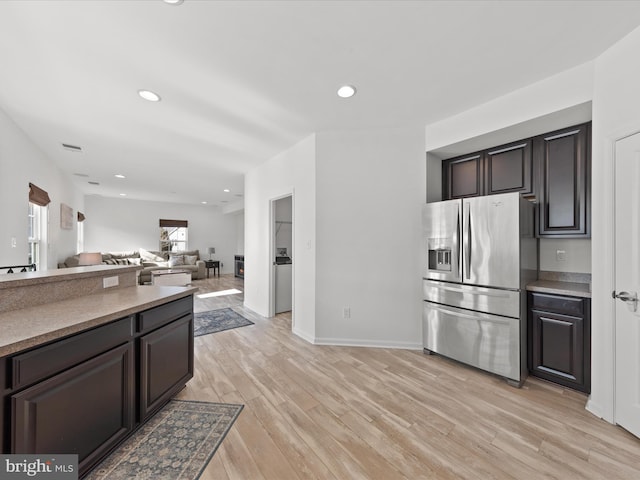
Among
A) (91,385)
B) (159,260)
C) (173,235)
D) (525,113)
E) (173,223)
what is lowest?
(91,385)

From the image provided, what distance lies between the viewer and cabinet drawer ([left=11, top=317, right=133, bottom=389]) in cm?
111

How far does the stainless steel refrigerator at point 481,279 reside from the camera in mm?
2385

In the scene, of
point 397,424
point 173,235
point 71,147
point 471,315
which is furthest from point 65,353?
point 173,235

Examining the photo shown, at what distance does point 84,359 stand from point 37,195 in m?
3.91

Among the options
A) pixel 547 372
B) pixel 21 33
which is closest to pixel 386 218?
pixel 547 372

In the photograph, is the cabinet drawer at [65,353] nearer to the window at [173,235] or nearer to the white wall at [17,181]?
the white wall at [17,181]

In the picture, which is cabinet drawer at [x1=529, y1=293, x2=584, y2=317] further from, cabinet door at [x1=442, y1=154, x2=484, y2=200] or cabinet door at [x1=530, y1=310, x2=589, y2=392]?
cabinet door at [x1=442, y1=154, x2=484, y2=200]

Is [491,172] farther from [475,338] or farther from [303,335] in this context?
[303,335]

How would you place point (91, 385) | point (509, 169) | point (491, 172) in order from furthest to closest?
point (491, 172), point (509, 169), point (91, 385)

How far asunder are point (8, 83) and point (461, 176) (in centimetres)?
467

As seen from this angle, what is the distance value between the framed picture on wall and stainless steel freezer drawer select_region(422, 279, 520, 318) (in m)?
6.84

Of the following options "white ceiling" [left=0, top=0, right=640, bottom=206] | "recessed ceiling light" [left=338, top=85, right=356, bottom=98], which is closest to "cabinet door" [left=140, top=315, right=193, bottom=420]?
"white ceiling" [left=0, top=0, right=640, bottom=206]

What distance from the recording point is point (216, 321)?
14.2ft

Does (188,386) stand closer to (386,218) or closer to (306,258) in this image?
(306,258)
